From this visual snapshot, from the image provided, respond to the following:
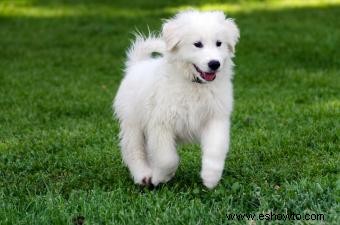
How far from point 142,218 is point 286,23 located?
11.4m

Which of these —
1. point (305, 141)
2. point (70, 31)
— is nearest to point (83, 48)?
point (70, 31)

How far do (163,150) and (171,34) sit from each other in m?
0.88

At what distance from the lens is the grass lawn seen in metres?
5.46

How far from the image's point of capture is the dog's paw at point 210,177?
5.77 metres

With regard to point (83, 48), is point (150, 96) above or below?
above

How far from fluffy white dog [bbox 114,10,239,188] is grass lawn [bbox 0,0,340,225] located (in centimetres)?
28

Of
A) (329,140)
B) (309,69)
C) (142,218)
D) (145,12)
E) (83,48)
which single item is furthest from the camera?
(145,12)

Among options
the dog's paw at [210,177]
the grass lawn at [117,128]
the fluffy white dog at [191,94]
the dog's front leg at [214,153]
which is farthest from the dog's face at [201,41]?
the grass lawn at [117,128]

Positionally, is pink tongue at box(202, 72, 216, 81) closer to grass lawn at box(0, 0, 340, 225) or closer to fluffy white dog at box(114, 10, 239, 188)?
fluffy white dog at box(114, 10, 239, 188)

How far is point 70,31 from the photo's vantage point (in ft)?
53.8

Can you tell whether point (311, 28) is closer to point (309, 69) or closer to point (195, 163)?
point (309, 69)

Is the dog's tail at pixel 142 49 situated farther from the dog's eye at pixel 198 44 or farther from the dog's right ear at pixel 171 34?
the dog's eye at pixel 198 44

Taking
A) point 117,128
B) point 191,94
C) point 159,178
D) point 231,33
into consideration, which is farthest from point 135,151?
A: point 117,128

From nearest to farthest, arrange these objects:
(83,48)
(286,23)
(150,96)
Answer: (150,96) < (83,48) < (286,23)
